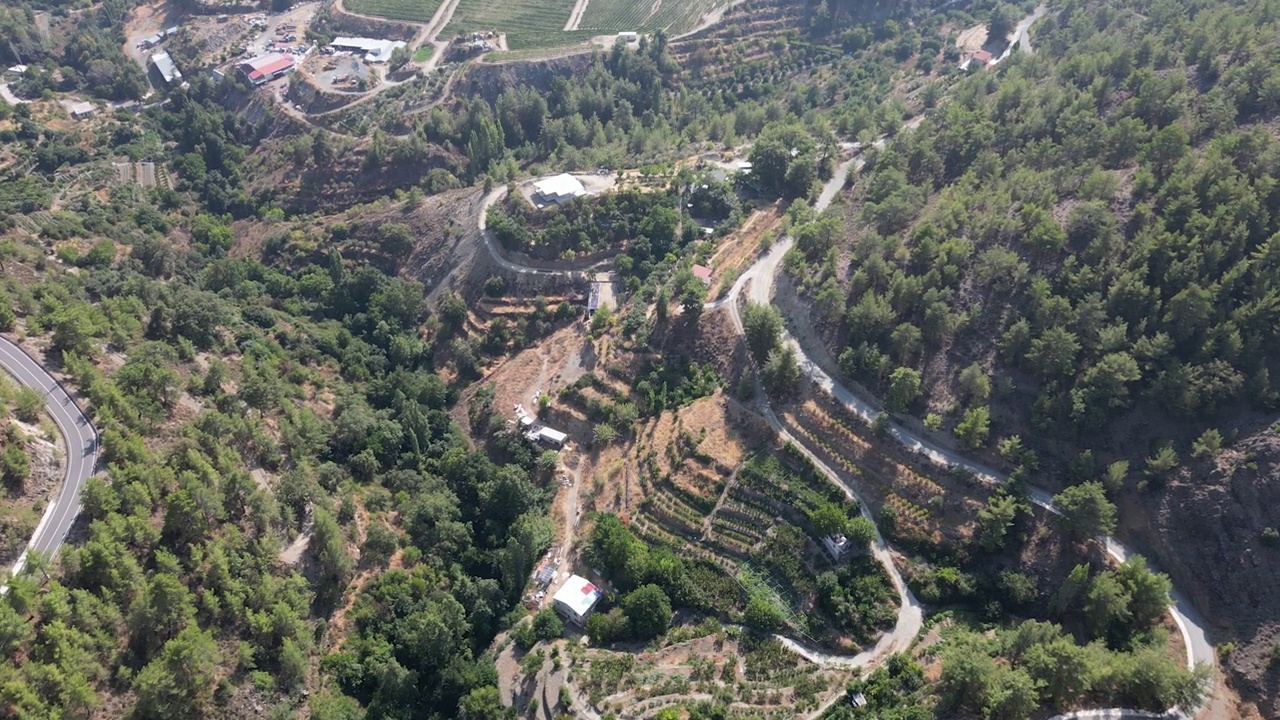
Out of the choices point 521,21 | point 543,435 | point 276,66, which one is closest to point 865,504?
point 543,435

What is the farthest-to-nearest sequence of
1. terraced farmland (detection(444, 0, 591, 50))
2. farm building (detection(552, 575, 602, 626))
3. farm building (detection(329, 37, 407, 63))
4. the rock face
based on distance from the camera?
terraced farmland (detection(444, 0, 591, 50)) → farm building (detection(329, 37, 407, 63)) → farm building (detection(552, 575, 602, 626)) → the rock face

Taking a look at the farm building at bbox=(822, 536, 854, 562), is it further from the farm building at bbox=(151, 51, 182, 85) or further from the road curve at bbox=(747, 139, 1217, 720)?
the farm building at bbox=(151, 51, 182, 85)

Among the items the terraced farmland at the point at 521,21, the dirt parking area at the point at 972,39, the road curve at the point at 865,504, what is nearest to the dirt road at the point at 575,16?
the terraced farmland at the point at 521,21

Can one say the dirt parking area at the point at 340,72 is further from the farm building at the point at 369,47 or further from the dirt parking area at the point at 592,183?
the dirt parking area at the point at 592,183

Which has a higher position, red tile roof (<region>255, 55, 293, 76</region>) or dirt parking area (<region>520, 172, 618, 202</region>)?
red tile roof (<region>255, 55, 293, 76</region>)

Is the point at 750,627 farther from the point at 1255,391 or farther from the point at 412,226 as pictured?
the point at 412,226

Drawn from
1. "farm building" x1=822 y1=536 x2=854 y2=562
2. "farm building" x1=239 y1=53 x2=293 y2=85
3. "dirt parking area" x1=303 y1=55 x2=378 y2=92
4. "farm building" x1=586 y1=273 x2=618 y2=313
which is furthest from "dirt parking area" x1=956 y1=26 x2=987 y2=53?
"farm building" x1=239 y1=53 x2=293 y2=85
